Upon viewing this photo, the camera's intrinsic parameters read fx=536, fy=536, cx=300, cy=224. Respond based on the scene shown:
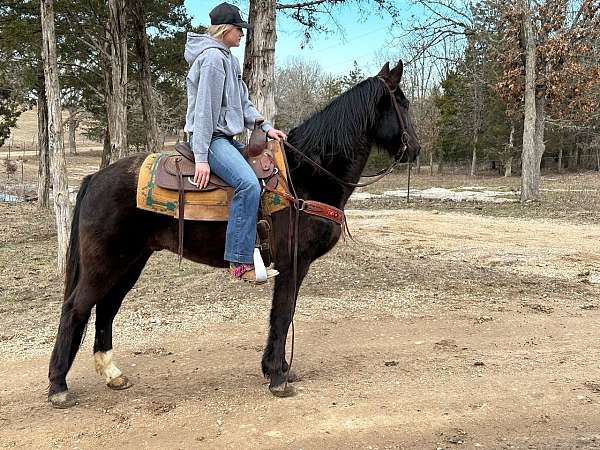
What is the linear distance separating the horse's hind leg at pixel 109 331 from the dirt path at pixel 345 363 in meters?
0.13

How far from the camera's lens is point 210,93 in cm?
399

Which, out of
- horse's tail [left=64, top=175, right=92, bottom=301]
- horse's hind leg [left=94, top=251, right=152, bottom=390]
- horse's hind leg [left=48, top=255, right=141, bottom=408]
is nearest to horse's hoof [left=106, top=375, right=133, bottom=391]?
horse's hind leg [left=94, top=251, right=152, bottom=390]

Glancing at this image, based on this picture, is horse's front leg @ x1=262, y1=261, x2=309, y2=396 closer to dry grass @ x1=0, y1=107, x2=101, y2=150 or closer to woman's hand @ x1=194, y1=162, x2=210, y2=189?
woman's hand @ x1=194, y1=162, x2=210, y2=189

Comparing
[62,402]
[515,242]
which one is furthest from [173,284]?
[515,242]

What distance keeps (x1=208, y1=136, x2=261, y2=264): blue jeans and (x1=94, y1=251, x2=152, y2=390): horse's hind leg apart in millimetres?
938

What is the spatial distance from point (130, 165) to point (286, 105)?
181 feet

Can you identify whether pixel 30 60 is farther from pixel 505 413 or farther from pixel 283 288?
pixel 505 413

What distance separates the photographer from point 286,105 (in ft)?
191

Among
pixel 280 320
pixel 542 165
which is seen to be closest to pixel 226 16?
pixel 280 320

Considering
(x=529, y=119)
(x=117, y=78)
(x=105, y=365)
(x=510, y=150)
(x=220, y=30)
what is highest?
(x=117, y=78)

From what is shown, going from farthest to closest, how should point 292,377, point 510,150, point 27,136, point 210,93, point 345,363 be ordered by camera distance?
1. point 27,136
2. point 510,150
3. point 345,363
4. point 292,377
5. point 210,93

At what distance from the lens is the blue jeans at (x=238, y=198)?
4004 mm

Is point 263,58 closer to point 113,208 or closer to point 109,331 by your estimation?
point 113,208

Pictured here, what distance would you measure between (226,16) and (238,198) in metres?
1.38
